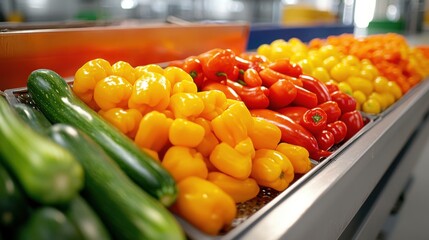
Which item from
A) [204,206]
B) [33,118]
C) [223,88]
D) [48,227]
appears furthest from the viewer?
[223,88]

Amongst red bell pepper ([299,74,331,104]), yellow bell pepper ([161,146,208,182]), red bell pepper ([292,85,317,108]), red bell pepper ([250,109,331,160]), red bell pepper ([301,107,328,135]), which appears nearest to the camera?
yellow bell pepper ([161,146,208,182])

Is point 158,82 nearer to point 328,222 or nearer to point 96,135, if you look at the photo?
point 96,135

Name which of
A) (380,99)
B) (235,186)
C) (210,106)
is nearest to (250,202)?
(235,186)

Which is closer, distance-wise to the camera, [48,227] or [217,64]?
[48,227]

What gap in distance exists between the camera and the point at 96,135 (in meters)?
1.06

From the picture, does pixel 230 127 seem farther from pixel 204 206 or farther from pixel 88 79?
pixel 88 79

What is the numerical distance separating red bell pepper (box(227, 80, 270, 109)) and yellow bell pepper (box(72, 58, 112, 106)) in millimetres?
611

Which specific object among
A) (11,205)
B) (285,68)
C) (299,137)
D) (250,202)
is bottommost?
(250,202)

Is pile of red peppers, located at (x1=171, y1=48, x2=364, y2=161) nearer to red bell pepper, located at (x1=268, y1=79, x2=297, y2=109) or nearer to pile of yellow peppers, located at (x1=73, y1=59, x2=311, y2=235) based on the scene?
red bell pepper, located at (x1=268, y1=79, x2=297, y2=109)

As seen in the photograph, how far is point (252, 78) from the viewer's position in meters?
1.76

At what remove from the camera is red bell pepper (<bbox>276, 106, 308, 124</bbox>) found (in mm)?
1697

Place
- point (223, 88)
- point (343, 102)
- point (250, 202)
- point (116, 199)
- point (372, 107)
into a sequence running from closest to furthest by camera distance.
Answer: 1. point (116, 199)
2. point (250, 202)
3. point (223, 88)
4. point (343, 102)
5. point (372, 107)

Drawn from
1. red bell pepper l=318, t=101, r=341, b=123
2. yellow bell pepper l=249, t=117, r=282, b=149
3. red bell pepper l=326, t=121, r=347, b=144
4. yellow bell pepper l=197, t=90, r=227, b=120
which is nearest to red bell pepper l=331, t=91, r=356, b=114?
red bell pepper l=318, t=101, r=341, b=123

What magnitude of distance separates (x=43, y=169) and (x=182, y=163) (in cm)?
42
